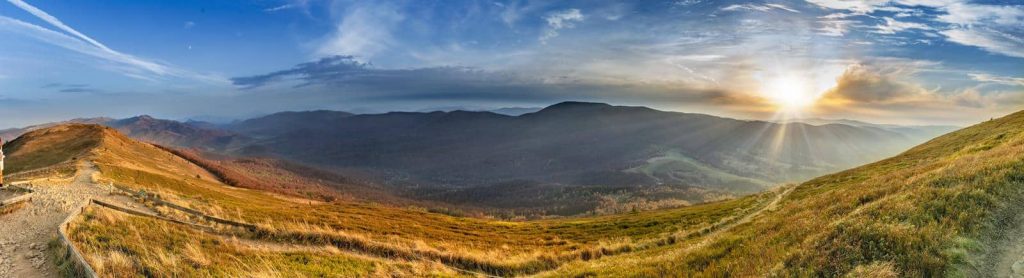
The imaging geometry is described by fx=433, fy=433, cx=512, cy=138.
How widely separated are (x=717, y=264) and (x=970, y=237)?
5.36m

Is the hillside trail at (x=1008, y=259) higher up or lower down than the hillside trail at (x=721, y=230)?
higher up

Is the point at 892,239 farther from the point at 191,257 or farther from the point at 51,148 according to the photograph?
the point at 51,148

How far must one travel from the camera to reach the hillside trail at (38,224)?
14.0m

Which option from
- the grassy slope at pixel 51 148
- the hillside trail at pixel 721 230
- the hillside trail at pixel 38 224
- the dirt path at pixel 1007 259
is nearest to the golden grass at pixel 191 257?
the hillside trail at pixel 38 224

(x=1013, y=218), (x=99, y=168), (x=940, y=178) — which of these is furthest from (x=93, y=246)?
(x=99, y=168)

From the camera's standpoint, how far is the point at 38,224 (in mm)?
19531

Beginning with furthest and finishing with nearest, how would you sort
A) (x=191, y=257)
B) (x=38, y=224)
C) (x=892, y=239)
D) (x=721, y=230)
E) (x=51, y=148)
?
(x=51, y=148), (x=721, y=230), (x=38, y=224), (x=191, y=257), (x=892, y=239)

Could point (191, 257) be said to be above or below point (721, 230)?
above

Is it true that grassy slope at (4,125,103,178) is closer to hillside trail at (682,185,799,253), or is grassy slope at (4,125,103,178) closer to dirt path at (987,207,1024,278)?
hillside trail at (682,185,799,253)

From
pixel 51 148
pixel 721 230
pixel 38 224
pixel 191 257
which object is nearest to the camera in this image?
pixel 191 257

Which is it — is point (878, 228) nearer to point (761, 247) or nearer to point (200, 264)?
point (761, 247)

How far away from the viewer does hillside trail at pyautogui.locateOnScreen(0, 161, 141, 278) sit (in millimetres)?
13953

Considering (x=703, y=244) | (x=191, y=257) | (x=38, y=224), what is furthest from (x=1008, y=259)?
(x=38, y=224)

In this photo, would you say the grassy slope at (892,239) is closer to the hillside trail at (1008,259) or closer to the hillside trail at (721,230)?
the hillside trail at (1008,259)
